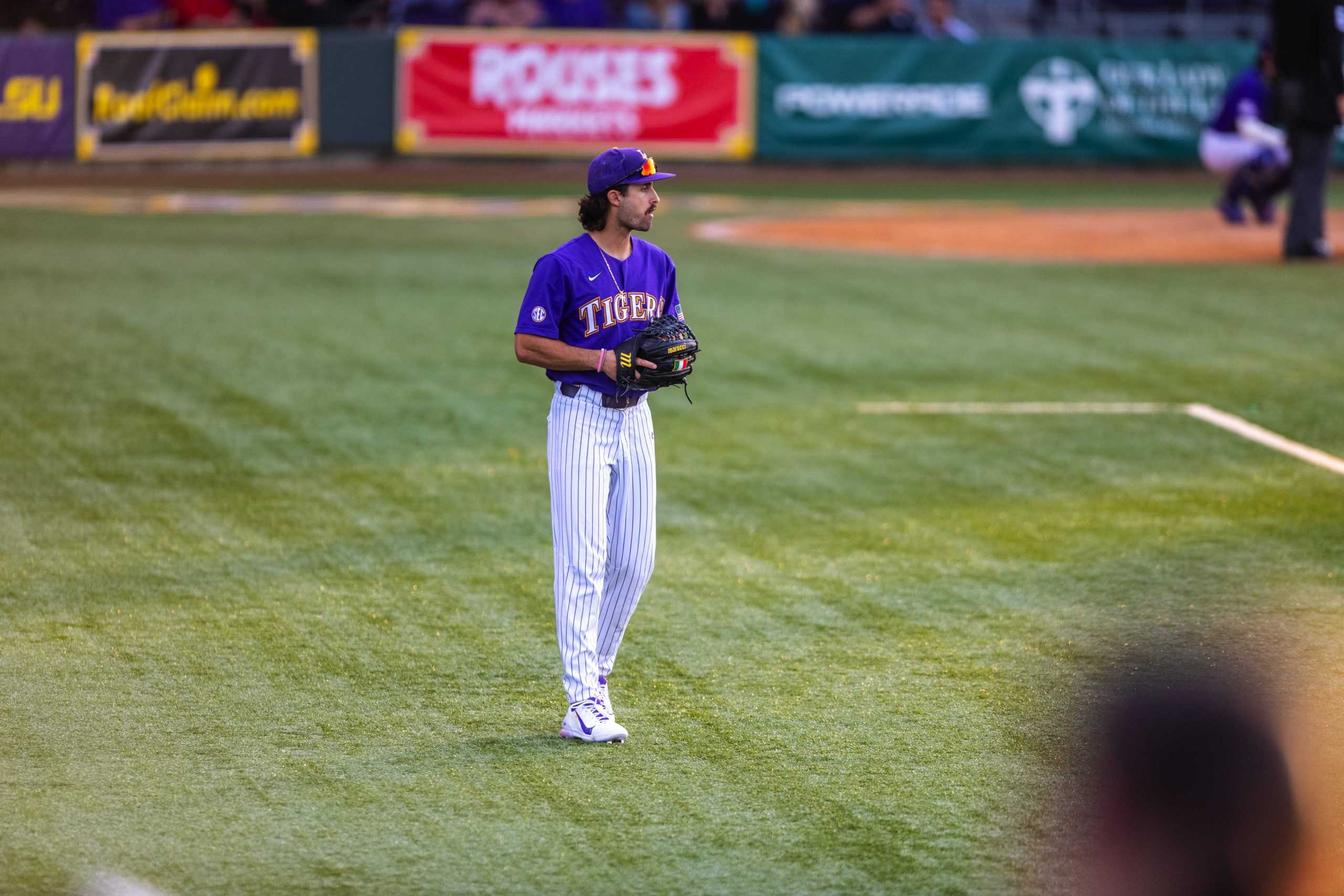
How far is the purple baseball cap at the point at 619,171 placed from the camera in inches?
227

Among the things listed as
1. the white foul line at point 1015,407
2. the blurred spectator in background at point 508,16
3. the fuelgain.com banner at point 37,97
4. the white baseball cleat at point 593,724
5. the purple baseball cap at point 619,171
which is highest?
the blurred spectator in background at point 508,16

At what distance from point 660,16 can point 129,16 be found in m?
7.33

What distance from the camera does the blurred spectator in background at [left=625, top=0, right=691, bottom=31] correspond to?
2580 centimetres

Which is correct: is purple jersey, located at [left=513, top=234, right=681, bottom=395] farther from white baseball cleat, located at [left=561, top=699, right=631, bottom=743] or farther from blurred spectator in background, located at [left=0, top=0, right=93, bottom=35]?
blurred spectator in background, located at [left=0, top=0, right=93, bottom=35]

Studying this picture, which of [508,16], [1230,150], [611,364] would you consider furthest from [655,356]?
[508,16]

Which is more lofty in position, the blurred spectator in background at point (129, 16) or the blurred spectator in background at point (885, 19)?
the blurred spectator in background at point (885, 19)

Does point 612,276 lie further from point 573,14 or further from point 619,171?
point 573,14

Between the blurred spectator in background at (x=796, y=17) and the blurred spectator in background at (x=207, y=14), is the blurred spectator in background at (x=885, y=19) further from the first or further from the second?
the blurred spectator in background at (x=207, y=14)

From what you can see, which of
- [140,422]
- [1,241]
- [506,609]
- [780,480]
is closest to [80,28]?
[1,241]

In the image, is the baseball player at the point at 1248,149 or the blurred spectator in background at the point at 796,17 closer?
the baseball player at the point at 1248,149

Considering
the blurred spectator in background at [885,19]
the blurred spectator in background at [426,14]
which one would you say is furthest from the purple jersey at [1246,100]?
the blurred spectator in background at [426,14]

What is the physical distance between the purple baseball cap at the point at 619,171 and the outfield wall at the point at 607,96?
61.1ft

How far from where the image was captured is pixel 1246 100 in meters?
19.9

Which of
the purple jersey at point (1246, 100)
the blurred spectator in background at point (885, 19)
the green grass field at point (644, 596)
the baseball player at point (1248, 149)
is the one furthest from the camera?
the blurred spectator in background at point (885, 19)
